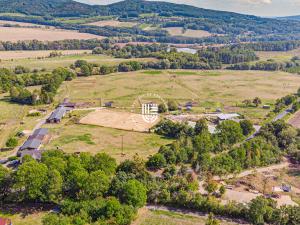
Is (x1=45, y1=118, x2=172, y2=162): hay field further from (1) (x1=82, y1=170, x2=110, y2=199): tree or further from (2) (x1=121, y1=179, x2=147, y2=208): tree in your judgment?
(2) (x1=121, y1=179, x2=147, y2=208): tree

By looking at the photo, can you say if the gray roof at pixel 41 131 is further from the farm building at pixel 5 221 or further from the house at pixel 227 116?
the house at pixel 227 116

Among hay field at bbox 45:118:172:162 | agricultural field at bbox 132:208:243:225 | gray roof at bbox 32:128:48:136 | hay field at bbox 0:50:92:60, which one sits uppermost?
hay field at bbox 0:50:92:60

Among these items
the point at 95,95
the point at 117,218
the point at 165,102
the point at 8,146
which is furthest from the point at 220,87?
the point at 117,218

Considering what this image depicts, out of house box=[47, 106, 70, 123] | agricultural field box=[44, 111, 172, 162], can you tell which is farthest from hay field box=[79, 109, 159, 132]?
house box=[47, 106, 70, 123]

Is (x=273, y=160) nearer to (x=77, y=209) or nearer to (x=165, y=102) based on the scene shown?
(x=77, y=209)

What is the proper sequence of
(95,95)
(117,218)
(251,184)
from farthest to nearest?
1. (95,95)
2. (251,184)
3. (117,218)

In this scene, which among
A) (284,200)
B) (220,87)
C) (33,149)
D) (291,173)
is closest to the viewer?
(284,200)

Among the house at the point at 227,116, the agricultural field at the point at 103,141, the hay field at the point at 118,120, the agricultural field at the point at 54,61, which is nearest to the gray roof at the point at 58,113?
the agricultural field at the point at 103,141
